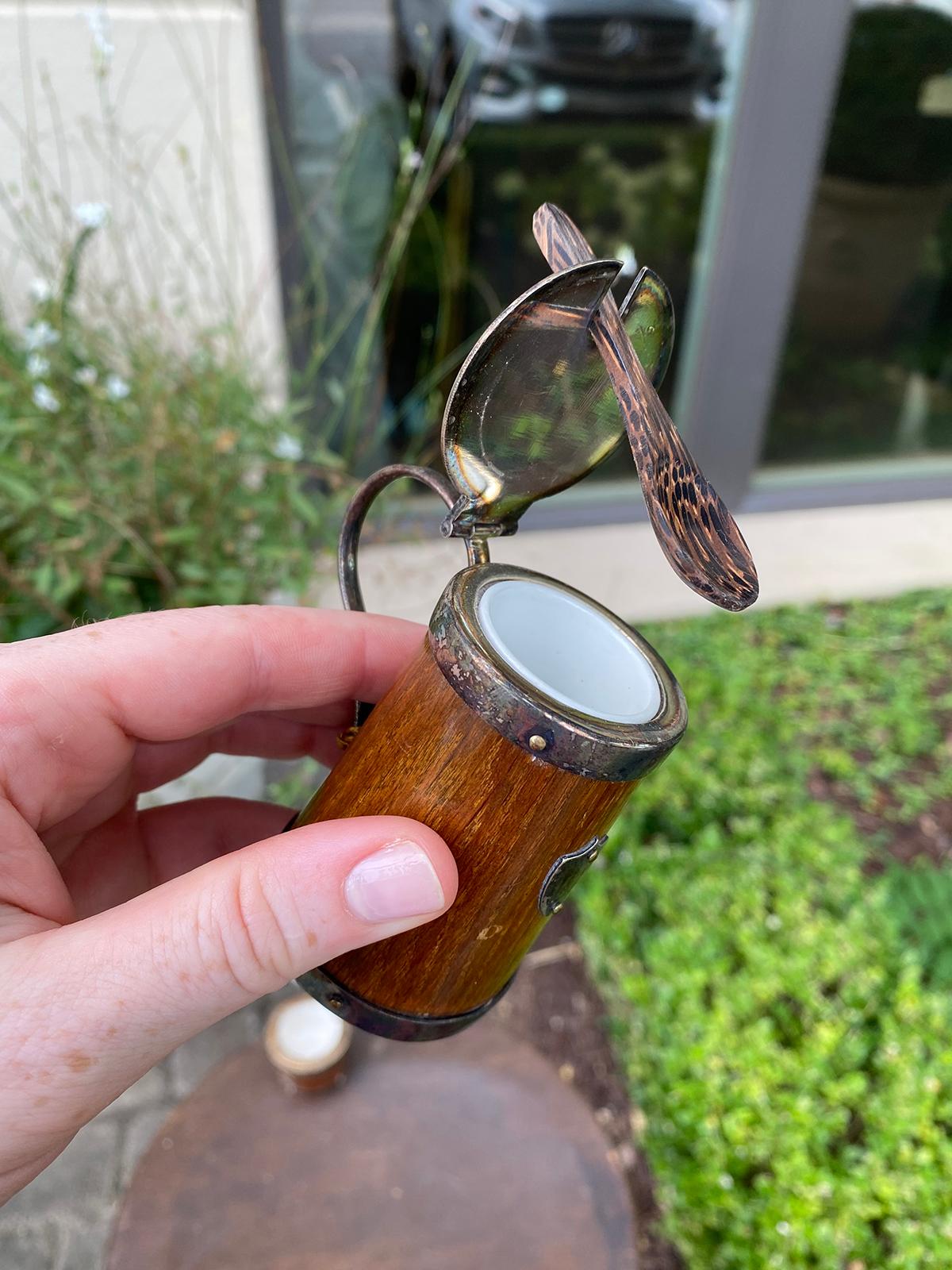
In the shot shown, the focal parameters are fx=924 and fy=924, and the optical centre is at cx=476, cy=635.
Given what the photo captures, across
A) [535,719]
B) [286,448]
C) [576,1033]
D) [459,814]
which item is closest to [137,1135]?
[576,1033]

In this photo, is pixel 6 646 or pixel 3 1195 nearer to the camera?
pixel 3 1195

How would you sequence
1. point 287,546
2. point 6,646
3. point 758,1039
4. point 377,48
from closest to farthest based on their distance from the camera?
point 6,646 < point 758,1039 < point 287,546 < point 377,48

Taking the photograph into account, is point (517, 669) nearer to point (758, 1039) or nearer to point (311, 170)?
point (758, 1039)

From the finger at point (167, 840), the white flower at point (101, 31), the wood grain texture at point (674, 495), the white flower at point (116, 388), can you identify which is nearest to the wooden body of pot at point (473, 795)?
the wood grain texture at point (674, 495)

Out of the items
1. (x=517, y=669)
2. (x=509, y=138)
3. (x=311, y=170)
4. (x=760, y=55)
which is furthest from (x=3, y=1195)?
(x=760, y=55)

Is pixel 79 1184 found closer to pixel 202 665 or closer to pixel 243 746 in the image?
pixel 243 746

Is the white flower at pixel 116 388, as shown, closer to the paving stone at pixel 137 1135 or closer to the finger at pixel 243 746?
the finger at pixel 243 746
